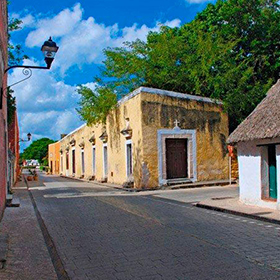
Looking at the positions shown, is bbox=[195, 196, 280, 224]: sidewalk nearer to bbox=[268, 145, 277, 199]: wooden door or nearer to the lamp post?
bbox=[268, 145, 277, 199]: wooden door

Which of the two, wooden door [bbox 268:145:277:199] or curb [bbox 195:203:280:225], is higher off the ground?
wooden door [bbox 268:145:277:199]

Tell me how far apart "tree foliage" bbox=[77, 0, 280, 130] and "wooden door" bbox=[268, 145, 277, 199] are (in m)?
9.83

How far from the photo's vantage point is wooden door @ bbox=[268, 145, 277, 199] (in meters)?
11.0

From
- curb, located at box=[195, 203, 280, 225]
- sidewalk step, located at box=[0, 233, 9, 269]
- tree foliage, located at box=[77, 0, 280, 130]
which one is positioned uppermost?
tree foliage, located at box=[77, 0, 280, 130]

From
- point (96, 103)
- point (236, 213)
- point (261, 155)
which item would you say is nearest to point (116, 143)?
point (96, 103)

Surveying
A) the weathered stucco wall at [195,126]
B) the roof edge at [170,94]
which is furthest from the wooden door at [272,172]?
the roof edge at [170,94]

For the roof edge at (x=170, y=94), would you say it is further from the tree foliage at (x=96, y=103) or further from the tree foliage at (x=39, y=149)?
the tree foliage at (x=39, y=149)

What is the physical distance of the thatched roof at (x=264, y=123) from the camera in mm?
10196

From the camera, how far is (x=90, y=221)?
9.54m

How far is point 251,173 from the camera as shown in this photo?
458 inches

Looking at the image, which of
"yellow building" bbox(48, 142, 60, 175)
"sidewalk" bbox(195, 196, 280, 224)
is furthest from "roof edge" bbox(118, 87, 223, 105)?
"yellow building" bbox(48, 142, 60, 175)

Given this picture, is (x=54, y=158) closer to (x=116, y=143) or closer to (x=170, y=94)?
(x=116, y=143)

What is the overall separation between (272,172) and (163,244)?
18.2 ft

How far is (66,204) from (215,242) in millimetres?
7568
